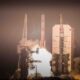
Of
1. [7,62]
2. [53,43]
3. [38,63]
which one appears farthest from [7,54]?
[53,43]

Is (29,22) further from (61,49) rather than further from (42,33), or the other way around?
(61,49)

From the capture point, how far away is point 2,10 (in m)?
1.49

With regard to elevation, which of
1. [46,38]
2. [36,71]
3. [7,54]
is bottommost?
[36,71]

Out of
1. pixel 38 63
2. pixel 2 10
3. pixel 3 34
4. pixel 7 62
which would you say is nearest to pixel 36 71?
pixel 38 63

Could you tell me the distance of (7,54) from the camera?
4.83ft

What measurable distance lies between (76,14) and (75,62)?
13.1 inches

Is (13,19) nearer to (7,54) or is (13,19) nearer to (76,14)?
(7,54)

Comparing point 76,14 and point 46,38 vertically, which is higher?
point 76,14

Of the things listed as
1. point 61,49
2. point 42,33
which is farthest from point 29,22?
point 61,49

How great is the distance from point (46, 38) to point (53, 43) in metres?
0.06

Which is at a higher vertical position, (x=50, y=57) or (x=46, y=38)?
(x=46, y=38)

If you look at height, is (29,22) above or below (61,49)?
above

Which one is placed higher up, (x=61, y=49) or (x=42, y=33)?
(x=42, y=33)

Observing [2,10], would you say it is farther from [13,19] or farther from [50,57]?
[50,57]
